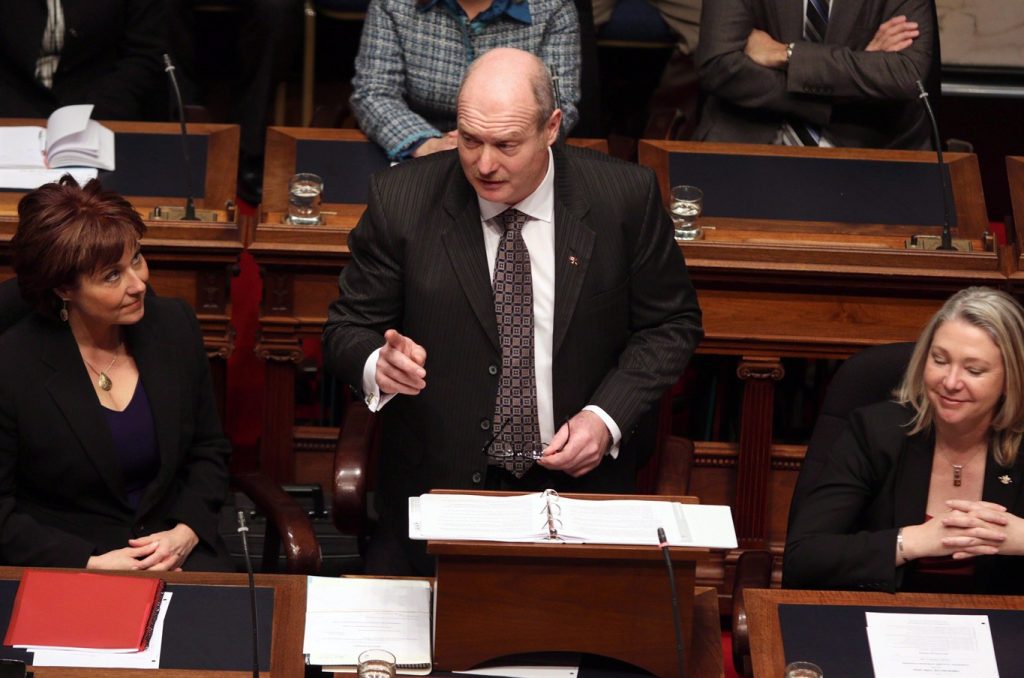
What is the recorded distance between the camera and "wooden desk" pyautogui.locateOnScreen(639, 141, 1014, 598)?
3574 millimetres

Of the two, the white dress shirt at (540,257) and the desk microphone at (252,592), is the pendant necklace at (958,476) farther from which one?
the desk microphone at (252,592)

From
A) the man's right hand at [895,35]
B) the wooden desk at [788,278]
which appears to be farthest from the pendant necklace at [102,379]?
the man's right hand at [895,35]

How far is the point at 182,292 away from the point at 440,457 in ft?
3.31

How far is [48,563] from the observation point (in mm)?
Answer: 2805

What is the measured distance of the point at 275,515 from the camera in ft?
9.33

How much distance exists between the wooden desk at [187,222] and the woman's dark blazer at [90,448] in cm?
47

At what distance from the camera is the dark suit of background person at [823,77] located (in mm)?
4020

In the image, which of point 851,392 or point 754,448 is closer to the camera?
point 851,392

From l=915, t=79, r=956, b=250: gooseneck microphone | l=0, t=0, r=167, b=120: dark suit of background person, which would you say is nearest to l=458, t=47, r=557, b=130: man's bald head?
l=915, t=79, r=956, b=250: gooseneck microphone

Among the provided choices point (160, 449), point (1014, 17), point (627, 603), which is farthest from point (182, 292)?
point (1014, 17)

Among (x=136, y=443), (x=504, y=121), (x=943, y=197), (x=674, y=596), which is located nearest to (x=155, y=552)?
(x=136, y=443)

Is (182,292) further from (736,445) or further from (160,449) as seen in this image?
(736,445)

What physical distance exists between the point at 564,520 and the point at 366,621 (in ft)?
1.24

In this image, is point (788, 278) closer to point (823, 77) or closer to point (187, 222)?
point (823, 77)
